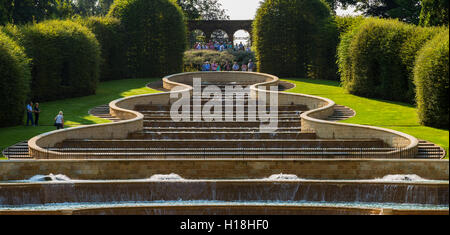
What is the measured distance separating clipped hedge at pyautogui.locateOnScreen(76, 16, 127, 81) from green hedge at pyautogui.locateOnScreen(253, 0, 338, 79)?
1135 centimetres

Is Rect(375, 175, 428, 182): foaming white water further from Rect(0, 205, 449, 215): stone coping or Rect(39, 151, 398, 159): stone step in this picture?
Rect(0, 205, 449, 215): stone coping

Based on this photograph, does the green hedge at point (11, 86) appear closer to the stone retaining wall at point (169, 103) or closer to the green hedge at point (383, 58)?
the stone retaining wall at point (169, 103)

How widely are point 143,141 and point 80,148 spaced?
2541 mm

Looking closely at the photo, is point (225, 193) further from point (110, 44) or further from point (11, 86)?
point (110, 44)

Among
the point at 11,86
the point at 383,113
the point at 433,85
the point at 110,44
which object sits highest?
the point at 110,44

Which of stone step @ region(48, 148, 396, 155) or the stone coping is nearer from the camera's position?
the stone coping

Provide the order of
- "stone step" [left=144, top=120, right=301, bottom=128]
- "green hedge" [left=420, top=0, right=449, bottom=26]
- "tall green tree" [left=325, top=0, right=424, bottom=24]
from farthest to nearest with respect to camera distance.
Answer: "tall green tree" [left=325, top=0, right=424, bottom=24] → "green hedge" [left=420, top=0, right=449, bottom=26] → "stone step" [left=144, top=120, right=301, bottom=128]

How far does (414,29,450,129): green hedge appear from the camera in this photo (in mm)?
27203

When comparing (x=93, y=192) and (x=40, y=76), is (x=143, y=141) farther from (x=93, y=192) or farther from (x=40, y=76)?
(x=40, y=76)

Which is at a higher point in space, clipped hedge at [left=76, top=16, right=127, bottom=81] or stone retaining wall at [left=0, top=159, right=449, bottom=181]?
clipped hedge at [left=76, top=16, right=127, bottom=81]

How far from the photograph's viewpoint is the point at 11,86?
→ 30.1 meters

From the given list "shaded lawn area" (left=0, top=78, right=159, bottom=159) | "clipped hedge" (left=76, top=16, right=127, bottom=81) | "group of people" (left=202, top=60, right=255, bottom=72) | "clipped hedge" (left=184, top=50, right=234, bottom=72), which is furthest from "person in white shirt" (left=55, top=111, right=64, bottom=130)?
"clipped hedge" (left=184, top=50, right=234, bottom=72)

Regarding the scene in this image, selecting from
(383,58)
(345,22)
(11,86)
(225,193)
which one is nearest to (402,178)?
(225,193)

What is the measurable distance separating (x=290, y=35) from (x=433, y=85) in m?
25.1
